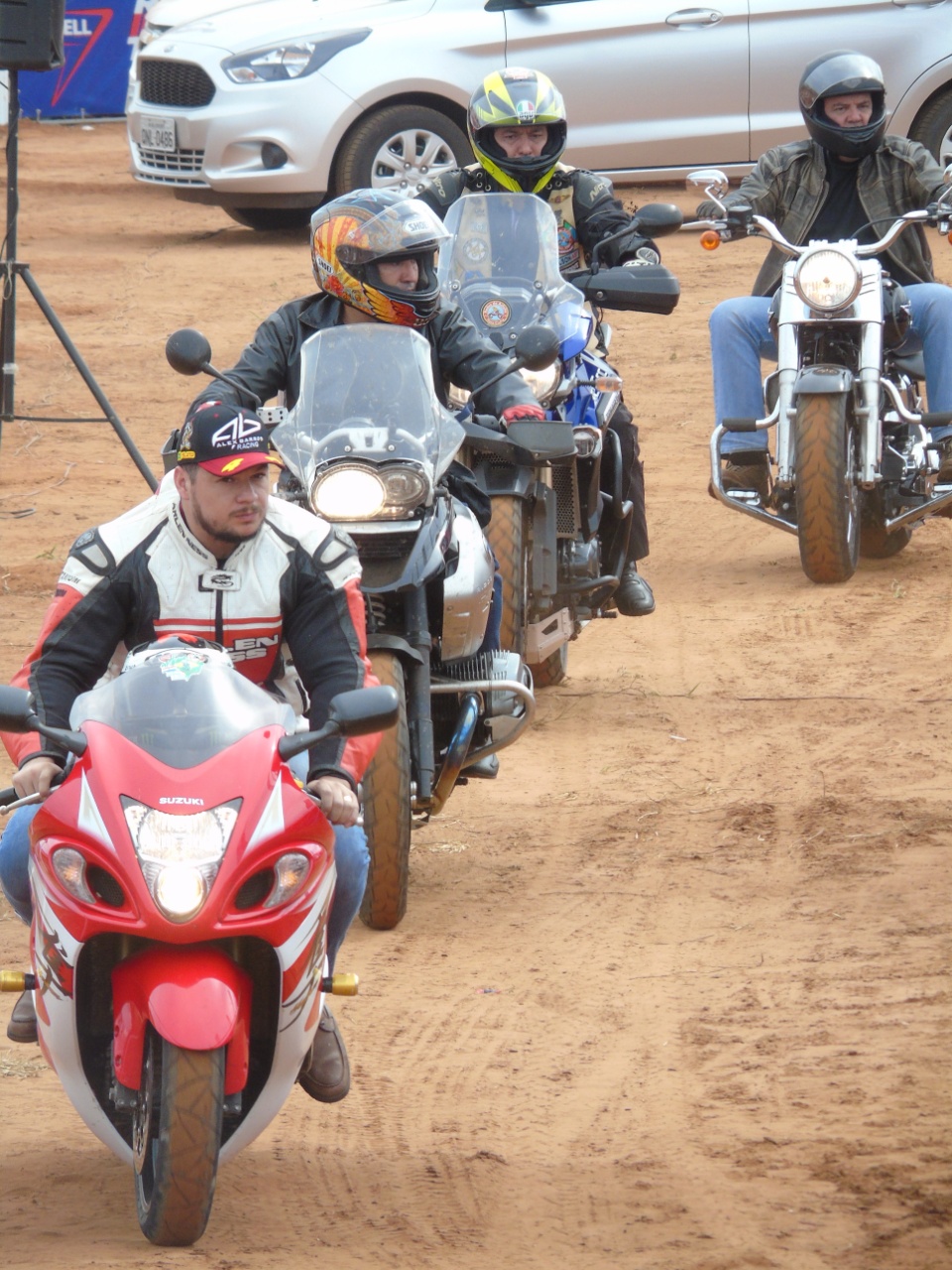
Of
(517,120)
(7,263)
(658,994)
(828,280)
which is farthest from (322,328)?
(7,263)

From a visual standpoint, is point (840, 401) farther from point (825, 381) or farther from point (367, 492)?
point (367, 492)

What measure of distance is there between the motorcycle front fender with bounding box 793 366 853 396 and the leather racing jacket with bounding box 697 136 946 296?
85 centimetres

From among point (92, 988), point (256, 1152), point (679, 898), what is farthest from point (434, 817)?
point (92, 988)

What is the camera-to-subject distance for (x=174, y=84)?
15016 millimetres

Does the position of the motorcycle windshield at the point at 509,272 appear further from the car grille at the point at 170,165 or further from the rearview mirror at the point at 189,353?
the car grille at the point at 170,165

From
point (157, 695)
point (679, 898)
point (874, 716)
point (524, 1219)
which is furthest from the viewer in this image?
point (874, 716)

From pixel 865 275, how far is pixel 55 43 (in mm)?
3587

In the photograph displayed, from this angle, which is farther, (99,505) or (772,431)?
(772,431)

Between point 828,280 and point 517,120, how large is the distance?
1.55 m

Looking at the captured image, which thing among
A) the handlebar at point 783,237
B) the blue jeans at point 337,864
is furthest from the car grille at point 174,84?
the blue jeans at point 337,864

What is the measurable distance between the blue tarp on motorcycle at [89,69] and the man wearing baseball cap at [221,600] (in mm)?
18312

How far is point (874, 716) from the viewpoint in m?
7.44

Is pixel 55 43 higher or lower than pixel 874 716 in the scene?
higher

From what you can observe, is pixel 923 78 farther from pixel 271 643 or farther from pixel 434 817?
pixel 271 643
